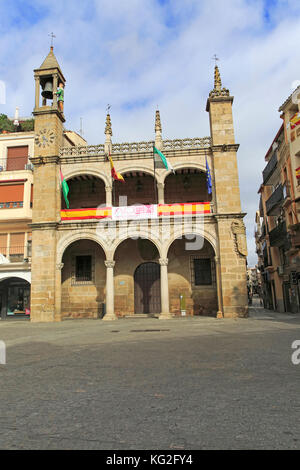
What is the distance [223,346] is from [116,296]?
13.1 m

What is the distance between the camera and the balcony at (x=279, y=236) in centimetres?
2331

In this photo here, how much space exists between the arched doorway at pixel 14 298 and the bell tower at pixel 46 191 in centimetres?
478

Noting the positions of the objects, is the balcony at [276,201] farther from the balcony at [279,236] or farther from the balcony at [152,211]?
the balcony at [152,211]

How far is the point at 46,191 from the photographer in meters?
19.6

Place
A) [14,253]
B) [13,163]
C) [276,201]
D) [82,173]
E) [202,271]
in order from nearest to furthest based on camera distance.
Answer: [82,173] < [202,271] < [14,253] < [276,201] < [13,163]

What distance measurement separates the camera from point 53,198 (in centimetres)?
1938

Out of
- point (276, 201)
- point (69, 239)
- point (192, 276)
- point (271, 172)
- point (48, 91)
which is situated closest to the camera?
point (69, 239)

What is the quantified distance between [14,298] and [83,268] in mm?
5952

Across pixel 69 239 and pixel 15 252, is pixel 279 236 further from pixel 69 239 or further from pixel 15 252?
pixel 15 252

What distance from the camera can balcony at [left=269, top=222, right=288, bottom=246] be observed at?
76.5 ft

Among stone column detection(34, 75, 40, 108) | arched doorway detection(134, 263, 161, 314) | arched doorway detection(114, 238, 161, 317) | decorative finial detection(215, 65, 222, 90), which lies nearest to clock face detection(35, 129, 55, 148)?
stone column detection(34, 75, 40, 108)

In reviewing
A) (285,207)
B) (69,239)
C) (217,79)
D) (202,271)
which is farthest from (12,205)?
(285,207)

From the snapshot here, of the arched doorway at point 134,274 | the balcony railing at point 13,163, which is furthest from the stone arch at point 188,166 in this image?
the balcony railing at point 13,163
